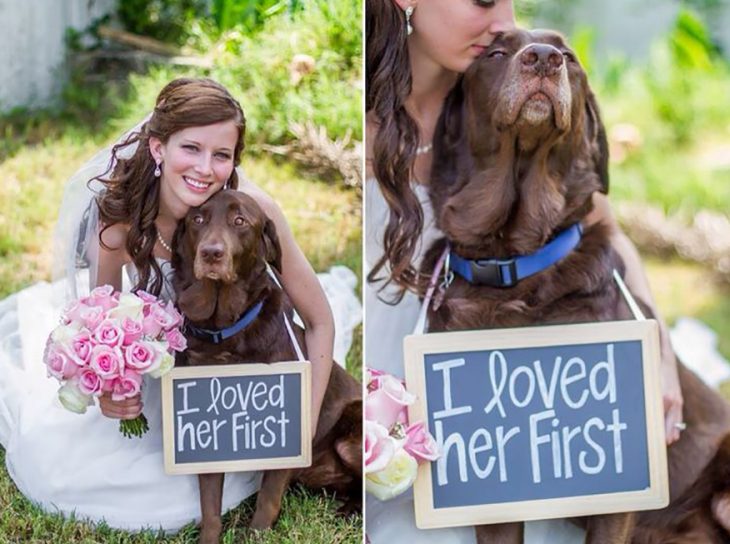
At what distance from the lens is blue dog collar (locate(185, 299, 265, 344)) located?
2.14 m

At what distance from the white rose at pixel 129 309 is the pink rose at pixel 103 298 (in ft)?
0.07

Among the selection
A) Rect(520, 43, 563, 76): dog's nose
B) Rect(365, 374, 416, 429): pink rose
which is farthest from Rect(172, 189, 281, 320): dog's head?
Rect(520, 43, 563, 76): dog's nose

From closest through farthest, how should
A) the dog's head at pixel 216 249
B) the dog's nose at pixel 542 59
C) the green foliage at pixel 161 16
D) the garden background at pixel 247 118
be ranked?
the dog's nose at pixel 542 59, the dog's head at pixel 216 249, the garden background at pixel 247 118, the green foliage at pixel 161 16

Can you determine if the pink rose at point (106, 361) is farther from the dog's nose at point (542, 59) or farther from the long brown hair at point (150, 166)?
the dog's nose at point (542, 59)

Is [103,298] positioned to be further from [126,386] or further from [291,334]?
[291,334]

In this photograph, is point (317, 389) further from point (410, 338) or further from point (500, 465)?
point (500, 465)

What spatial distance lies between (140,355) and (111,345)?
2.5 inches

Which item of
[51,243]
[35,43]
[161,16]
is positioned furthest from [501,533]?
[35,43]

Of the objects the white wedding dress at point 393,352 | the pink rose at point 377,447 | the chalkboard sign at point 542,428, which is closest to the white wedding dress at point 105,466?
the white wedding dress at point 393,352

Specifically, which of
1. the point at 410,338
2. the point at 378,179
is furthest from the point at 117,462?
the point at 378,179

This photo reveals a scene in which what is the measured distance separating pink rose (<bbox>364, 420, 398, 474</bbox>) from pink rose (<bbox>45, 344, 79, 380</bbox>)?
0.65 metres

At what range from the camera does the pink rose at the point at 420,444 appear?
2029 millimetres

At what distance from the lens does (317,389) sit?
2.21 meters

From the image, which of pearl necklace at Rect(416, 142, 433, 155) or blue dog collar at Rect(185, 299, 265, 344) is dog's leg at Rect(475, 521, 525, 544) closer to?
blue dog collar at Rect(185, 299, 265, 344)
